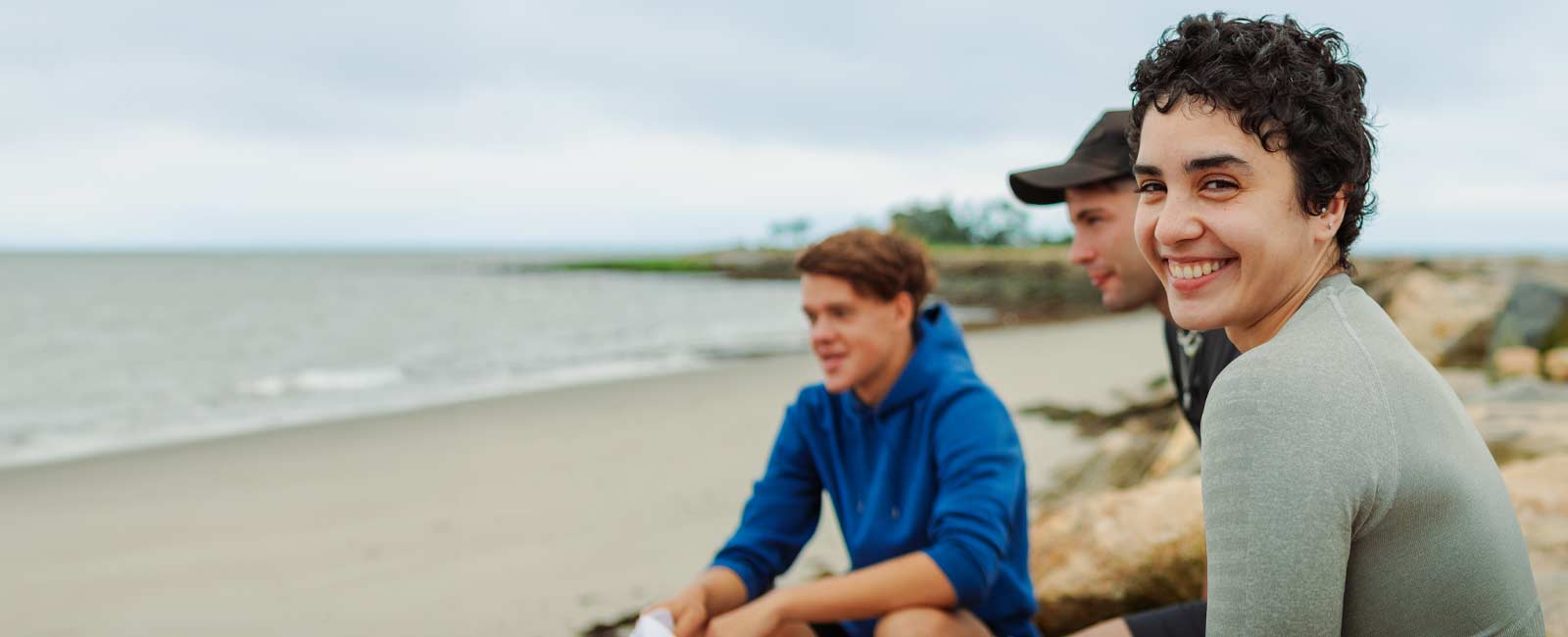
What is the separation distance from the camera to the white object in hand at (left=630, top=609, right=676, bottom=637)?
7.41 feet

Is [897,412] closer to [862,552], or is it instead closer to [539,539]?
[862,552]

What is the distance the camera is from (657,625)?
2.25 meters

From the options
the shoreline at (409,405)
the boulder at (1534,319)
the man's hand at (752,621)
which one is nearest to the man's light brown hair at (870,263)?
the man's hand at (752,621)

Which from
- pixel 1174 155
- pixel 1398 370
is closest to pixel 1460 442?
pixel 1398 370

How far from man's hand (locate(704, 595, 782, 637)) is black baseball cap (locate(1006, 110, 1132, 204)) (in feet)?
4.13

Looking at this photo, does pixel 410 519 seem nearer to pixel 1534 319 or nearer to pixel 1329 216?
pixel 1329 216

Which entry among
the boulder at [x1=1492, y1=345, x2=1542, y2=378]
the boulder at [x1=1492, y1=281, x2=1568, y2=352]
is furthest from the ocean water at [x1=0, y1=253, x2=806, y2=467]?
the boulder at [x1=1492, y1=345, x2=1542, y2=378]

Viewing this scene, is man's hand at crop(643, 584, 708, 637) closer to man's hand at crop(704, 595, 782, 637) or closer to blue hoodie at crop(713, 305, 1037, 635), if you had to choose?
man's hand at crop(704, 595, 782, 637)

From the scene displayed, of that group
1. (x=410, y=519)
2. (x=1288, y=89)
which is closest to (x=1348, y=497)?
(x=1288, y=89)

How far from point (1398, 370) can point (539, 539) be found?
230 inches

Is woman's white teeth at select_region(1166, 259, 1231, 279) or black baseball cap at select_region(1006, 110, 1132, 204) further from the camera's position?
black baseball cap at select_region(1006, 110, 1132, 204)

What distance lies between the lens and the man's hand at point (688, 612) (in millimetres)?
2459

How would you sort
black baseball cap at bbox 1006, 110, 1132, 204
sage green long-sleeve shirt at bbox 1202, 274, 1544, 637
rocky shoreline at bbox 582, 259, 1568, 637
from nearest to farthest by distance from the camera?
sage green long-sleeve shirt at bbox 1202, 274, 1544, 637
black baseball cap at bbox 1006, 110, 1132, 204
rocky shoreline at bbox 582, 259, 1568, 637

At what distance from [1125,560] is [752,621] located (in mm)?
1885
